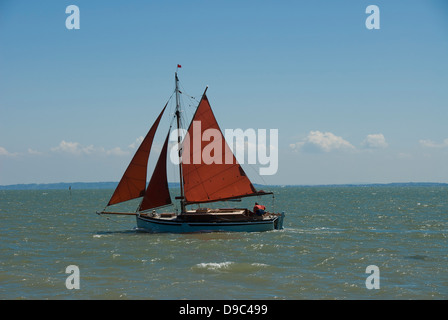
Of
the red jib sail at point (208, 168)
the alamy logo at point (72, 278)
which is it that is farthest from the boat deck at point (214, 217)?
the alamy logo at point (72, 278)

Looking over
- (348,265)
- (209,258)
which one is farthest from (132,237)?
(348,265)

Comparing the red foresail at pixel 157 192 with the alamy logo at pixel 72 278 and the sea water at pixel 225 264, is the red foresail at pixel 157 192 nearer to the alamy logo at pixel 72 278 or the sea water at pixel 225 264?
the sea water at pixel 225 264

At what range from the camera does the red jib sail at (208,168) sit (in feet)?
131

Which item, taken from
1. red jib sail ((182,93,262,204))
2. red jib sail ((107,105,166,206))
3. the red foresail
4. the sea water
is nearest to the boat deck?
red jib sail ((182,93,262,204))

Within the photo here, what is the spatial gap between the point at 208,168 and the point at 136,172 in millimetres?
6089

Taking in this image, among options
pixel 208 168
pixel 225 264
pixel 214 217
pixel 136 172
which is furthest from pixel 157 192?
pixel 225 264

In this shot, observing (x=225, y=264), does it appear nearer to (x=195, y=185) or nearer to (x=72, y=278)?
(x=72, y=278)

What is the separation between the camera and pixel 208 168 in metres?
40.7

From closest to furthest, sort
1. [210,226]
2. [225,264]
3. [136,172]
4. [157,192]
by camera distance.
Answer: [225,264] → [210,226] → [136,172] → [157,192]

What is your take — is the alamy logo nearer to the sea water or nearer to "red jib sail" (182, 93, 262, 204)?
the sea water

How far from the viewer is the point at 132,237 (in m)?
38.3

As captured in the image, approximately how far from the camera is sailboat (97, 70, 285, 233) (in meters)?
40.3
